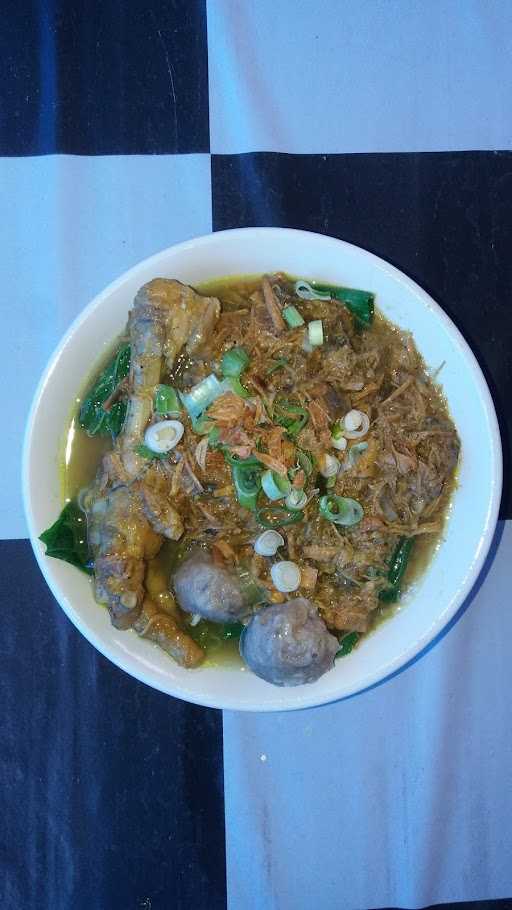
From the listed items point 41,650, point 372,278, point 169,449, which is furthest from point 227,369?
point 41,650

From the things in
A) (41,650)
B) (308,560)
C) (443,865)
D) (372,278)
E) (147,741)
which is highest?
(372,278)

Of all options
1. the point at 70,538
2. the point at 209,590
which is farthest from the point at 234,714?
the point at 70,538

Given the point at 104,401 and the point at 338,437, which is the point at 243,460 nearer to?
the point at 338,437

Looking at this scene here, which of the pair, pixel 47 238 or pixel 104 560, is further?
pixel 47 238

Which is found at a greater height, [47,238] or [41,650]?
[47,238]

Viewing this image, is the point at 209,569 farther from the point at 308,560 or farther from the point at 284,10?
the point at 284,10

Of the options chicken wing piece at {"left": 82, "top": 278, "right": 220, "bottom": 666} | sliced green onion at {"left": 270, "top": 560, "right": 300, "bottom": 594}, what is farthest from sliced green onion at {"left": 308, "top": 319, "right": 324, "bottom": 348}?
sliced green onion at {"left": 270, "top": 560, "right": 300, "bottom": 594}

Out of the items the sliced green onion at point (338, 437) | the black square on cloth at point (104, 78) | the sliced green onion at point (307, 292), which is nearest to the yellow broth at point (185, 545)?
the sliced green onion at point (307, 292)

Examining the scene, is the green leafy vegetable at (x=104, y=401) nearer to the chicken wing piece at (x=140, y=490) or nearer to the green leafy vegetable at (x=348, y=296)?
the chicken wing piece at (x=140, y=490)
